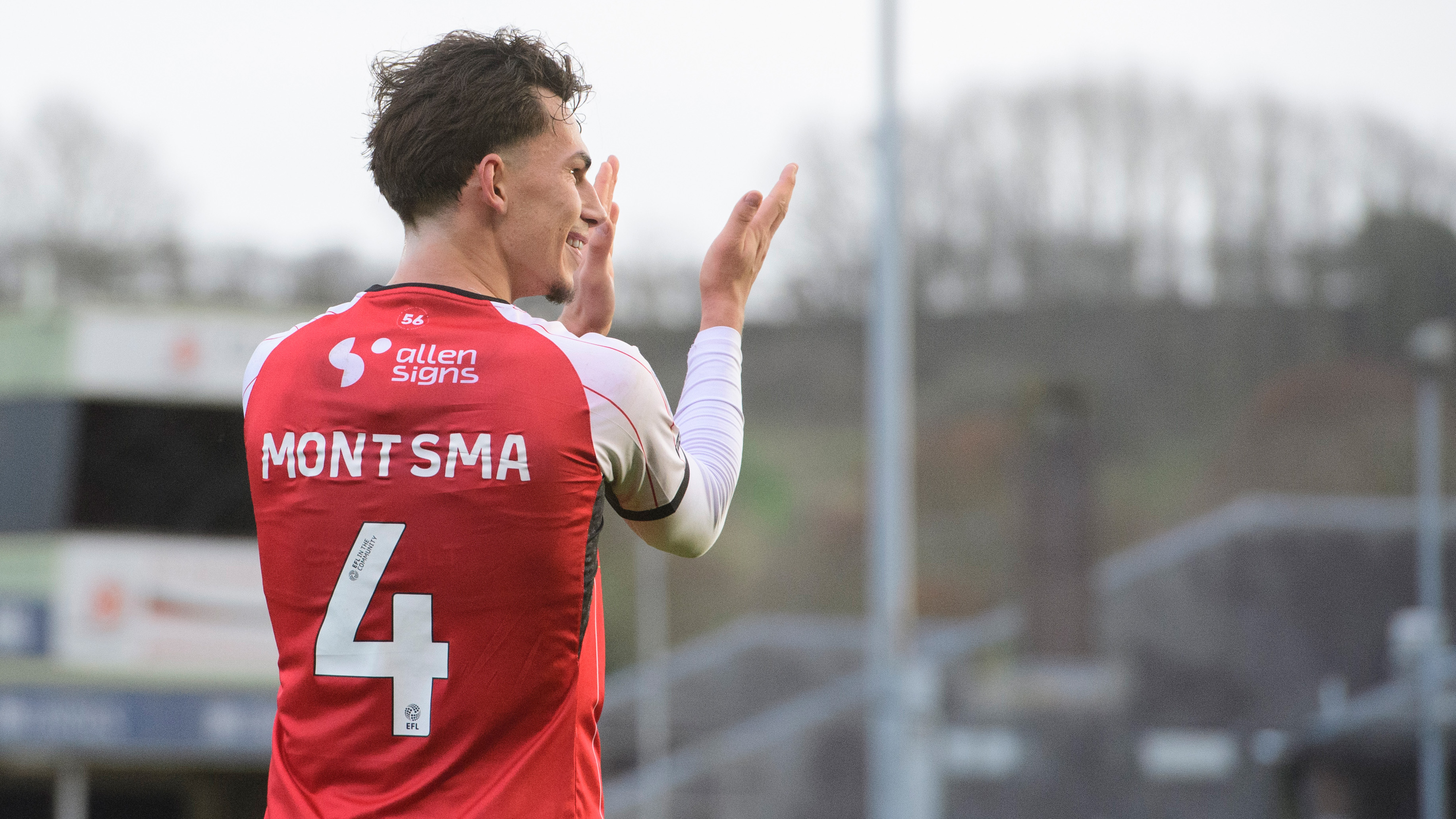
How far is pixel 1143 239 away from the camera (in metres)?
37.9

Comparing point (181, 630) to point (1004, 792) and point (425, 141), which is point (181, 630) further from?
point (1004, 792)

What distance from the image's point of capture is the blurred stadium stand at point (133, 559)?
14758 mm

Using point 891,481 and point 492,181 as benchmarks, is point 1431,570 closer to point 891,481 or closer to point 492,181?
point 891,481

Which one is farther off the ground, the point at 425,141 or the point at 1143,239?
the point at 1143,239

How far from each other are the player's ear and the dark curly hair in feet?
0.04

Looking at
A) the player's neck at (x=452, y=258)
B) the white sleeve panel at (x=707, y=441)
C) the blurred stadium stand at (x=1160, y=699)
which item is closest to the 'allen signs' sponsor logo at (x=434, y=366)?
the player's neck at (x=452, y=258)

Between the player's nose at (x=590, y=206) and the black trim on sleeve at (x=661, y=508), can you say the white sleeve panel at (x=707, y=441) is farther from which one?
the player's nose at (x=590, y=206)

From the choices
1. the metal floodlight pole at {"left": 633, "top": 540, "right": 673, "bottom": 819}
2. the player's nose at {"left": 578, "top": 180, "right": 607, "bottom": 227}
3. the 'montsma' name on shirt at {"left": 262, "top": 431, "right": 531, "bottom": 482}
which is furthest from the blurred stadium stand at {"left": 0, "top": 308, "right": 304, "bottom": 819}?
the metal floodlight pole at {"left": 633, "top": 540, "right": 673, "bottom": 819}

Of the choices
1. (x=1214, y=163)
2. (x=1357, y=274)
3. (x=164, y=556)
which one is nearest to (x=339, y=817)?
(x=164, y=556)

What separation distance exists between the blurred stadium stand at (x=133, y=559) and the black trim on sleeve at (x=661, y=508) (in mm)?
13611

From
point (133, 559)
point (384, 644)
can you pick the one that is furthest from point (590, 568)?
point (133, 559)

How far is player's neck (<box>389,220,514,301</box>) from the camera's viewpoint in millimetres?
1763

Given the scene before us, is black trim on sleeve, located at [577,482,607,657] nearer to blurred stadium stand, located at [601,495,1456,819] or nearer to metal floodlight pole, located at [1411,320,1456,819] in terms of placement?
metal floodlight pole, located at [1411,320,1456,819]

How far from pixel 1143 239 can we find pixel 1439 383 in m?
8.68
